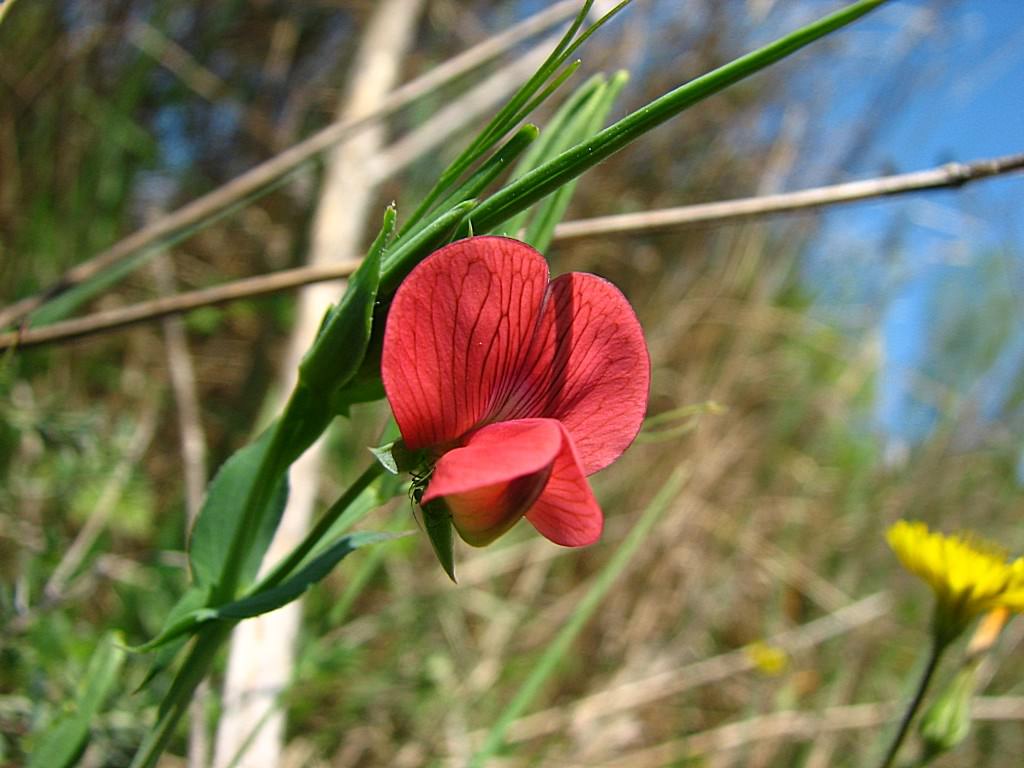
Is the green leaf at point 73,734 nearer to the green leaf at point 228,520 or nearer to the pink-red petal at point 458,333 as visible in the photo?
the green leaf at point 228,520

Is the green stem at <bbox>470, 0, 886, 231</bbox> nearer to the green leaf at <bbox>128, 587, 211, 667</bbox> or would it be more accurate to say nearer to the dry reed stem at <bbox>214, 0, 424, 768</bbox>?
the green leaf at <bbox>128, 587, 211, 667</bbox>

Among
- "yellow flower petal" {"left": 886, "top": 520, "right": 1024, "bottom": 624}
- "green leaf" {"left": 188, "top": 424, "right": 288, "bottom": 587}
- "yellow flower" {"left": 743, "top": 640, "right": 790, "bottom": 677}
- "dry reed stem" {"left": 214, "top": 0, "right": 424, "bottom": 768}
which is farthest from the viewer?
"yellow flower" {"left": 743, "top": 640, "right": 790, "bottom": 677}

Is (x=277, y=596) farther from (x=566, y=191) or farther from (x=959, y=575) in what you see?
(x=959, y=575)

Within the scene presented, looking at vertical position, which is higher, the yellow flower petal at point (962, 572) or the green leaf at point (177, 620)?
the green leaf at point (177, 620)

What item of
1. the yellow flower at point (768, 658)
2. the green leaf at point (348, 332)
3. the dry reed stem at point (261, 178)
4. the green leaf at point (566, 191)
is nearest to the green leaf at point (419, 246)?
the green leaf at point (348, 332)

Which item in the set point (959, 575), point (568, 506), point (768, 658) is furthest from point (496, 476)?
point (768, 658)

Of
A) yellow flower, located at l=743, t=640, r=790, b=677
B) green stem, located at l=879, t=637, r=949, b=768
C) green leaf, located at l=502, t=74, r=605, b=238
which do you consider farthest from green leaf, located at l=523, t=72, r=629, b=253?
yellow flower, located at l=743, t=640, r=790, b=677
